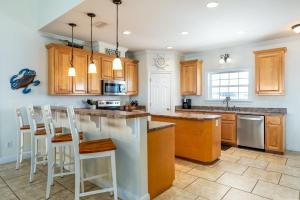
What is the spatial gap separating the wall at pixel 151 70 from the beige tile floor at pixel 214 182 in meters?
2.59

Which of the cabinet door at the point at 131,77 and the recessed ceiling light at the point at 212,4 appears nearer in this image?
the recessed ceiling light at the point at 212,4

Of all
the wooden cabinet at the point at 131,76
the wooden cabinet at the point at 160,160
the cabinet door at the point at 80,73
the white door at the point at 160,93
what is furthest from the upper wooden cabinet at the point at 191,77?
the wooden cabinet at the point at 160,160

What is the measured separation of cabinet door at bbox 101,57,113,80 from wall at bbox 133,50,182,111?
1151mm

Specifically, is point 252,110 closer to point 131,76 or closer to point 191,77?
point 191,77

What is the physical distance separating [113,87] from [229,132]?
3265 mm

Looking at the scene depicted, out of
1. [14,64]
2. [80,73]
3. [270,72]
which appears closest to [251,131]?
[270,72]

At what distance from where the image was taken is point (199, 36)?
4496mm

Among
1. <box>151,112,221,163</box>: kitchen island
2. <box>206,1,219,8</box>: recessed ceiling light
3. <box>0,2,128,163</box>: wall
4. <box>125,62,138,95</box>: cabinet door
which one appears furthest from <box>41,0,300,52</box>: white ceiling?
<box>151,112,221,163</box>: kitchen island

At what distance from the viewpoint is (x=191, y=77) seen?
20.0 feet

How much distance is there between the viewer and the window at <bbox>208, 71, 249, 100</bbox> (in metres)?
5.45

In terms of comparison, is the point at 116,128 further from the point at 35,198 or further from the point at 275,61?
the point at 275,61

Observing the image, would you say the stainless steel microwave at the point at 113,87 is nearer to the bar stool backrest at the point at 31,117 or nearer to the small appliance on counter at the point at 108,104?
the small appliance on counter at the point at 108,104

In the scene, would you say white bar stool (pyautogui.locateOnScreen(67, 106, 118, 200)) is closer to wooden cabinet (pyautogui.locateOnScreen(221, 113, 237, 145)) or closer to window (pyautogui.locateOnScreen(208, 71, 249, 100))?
wooden cabinet (pyautogui.locateOnScreen(221, 113, 237, 145))

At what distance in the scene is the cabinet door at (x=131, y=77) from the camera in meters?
5.78
